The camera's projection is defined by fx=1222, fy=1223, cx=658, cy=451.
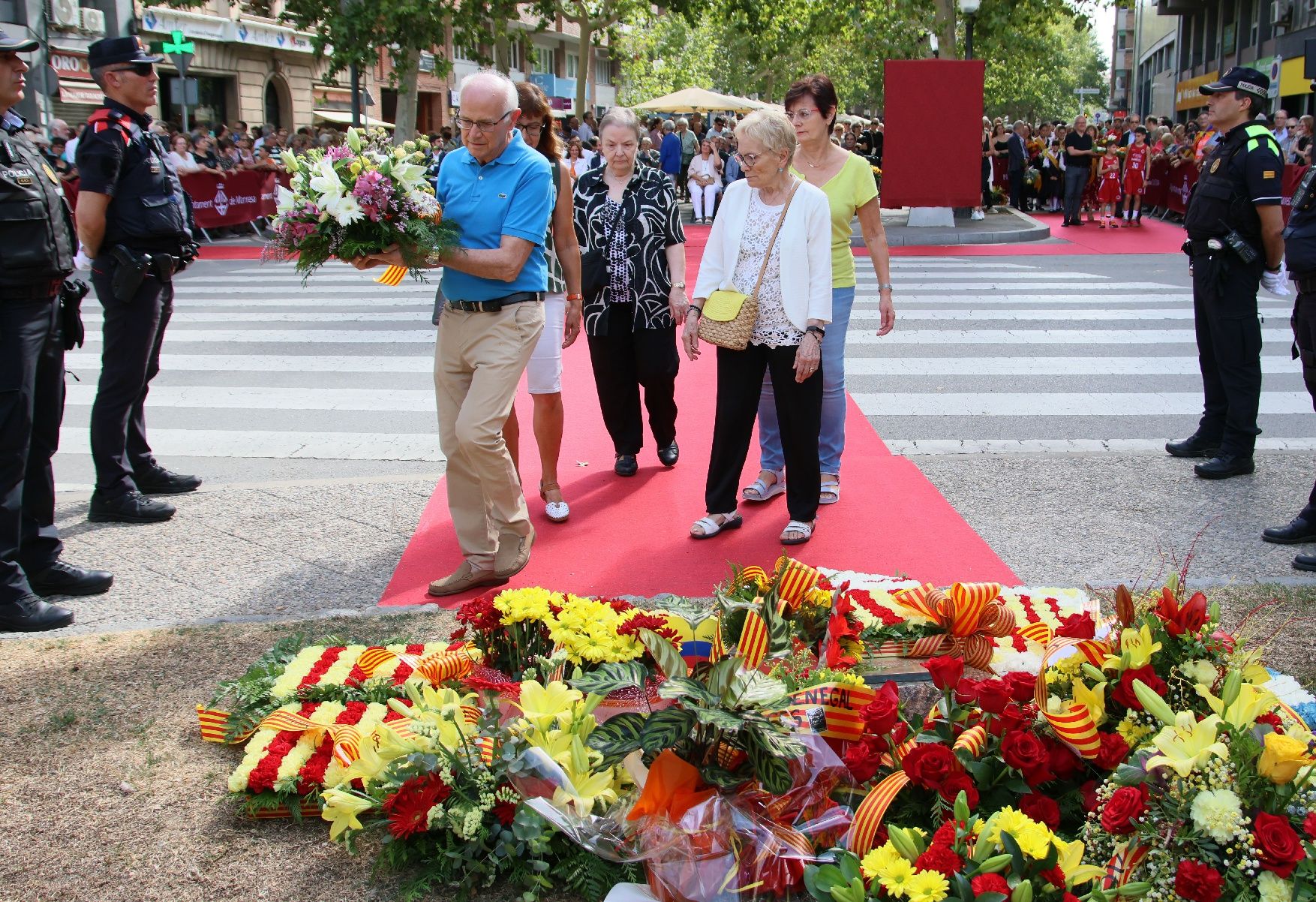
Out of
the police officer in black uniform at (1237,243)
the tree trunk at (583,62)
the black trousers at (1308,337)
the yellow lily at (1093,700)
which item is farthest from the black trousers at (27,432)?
the tree trunk at (583,62)

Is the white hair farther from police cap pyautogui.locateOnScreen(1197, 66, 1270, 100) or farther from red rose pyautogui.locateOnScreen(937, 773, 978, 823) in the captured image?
police cap pyautogui.locateOnScreen(1197, 66, 1270, 100)

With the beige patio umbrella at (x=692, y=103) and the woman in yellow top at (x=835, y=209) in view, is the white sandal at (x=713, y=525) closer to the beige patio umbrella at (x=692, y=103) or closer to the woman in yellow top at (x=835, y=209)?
the woman in yellow top at (x=835, y=209)

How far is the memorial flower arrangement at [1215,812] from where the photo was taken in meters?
2.51

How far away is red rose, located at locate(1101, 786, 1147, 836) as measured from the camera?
105 inches

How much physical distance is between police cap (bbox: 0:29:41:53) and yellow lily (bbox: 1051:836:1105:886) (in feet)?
15.1

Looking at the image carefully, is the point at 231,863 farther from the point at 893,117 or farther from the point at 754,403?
the point at 893,117

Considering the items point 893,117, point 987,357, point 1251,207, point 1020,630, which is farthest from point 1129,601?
point 893,117

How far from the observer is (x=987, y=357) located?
9922 mm

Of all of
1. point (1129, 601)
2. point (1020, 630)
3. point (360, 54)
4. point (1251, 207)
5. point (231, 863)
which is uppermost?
point (360, 54)

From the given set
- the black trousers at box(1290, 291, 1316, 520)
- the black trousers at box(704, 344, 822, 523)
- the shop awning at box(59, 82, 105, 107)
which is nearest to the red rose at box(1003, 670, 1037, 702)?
the black trousers at box(704, 344, 822, 523)

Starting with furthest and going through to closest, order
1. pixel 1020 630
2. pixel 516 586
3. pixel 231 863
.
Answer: pixel 516 586 < pixel 1020 630 < pixel 231 863

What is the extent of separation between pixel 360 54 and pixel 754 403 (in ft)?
76.9

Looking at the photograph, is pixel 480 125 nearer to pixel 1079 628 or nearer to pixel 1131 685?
pixel 1079 628

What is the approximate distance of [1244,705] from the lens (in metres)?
2.81
